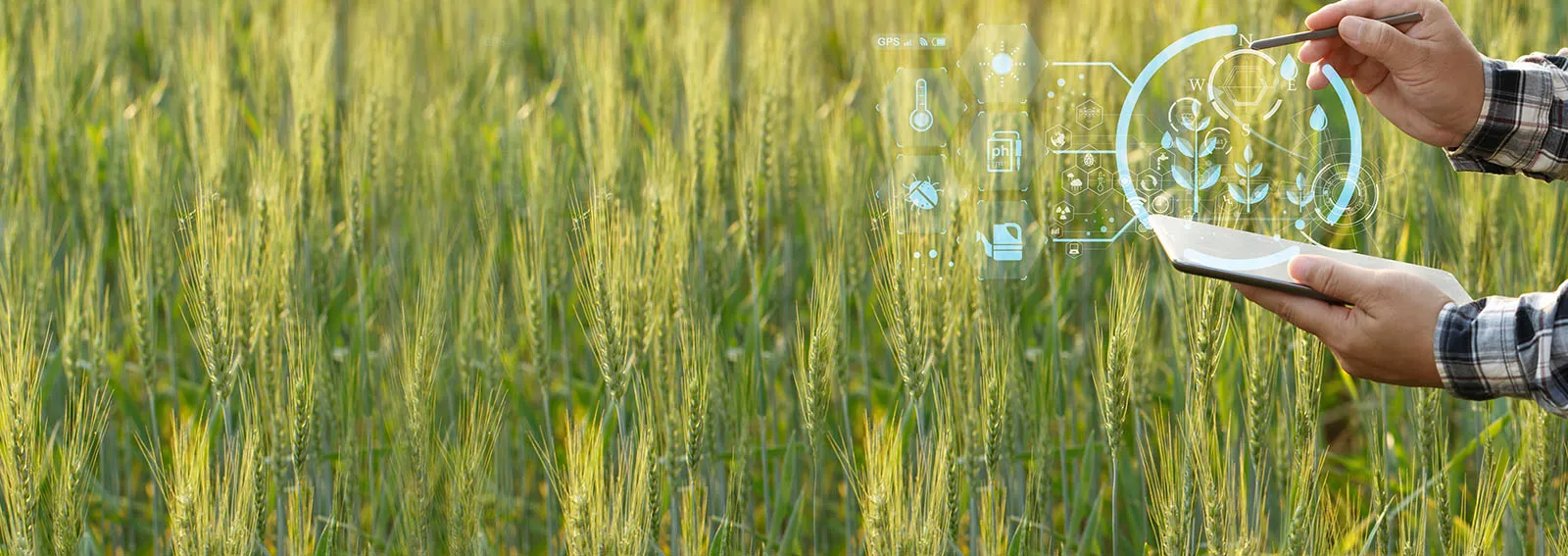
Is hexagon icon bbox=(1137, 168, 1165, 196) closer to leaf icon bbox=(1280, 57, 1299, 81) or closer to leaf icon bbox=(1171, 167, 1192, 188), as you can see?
leaf icon bbox=(1171, 167, 1192, 188)

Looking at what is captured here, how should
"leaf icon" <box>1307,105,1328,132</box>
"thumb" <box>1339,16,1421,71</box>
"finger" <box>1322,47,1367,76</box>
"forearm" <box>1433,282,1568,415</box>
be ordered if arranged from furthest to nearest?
"leaf icon" <box>1307,105,1328,132</box> < "finger" <box>1322,47,1367,76</box> < "thumb" <box>1339,16,1421,71</box> < "forearm" <box>1433,282,1568,415</box>

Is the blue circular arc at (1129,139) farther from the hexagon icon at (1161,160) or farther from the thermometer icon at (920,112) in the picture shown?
the thermometer icon at (920,112)

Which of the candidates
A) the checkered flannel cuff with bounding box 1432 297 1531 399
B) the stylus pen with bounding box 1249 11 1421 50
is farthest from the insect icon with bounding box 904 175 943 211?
the checkered flannel cuff with bounding box 1432 297 1531 399

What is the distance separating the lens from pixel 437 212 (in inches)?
89.0

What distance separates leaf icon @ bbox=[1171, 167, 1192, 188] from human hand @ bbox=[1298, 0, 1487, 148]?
0.23 metres

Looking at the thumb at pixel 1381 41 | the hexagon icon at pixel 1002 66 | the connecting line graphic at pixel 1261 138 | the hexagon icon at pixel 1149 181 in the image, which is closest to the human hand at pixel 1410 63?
the thumb at pixel 1381 41

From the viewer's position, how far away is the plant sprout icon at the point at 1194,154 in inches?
69.9

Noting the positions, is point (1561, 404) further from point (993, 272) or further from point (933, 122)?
point (933, 122)

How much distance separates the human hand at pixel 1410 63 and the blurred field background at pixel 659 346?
36cm

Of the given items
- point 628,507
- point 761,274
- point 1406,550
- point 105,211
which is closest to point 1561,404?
point 1406,550

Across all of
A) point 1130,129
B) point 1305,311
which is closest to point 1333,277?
point 1305,311

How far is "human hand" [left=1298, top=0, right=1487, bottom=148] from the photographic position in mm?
1575

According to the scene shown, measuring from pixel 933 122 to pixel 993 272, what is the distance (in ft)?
0.99

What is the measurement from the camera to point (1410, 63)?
1.61 meters
